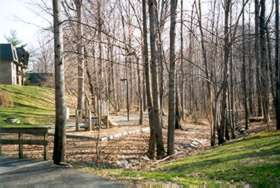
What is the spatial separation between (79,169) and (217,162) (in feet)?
12.1

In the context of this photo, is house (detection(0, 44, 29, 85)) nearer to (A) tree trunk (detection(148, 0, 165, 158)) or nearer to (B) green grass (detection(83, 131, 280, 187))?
(A) tree trunk (detection(148, 0, 165, 158))

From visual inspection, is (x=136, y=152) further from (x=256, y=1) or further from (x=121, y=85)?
(x=121, y=85)

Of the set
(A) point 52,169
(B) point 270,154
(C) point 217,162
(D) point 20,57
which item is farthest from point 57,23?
(D) point 20,57

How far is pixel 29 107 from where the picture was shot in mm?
43781

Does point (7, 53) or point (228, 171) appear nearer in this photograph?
point (228, 171)

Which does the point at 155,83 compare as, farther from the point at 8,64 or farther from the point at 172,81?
the point at 8,64

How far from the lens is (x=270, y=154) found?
12.5 meters

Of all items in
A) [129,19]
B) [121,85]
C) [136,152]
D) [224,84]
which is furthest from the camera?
[121,85]

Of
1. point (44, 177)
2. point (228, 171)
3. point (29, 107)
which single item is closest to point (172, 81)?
point (228, 171)

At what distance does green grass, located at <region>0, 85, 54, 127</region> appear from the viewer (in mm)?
33844

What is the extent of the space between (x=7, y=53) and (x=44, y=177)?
56.6 metres

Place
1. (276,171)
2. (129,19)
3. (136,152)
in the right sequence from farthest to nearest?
(129,19), (136,152), (276,171)

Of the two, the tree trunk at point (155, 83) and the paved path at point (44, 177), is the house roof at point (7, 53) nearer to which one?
the tree trunk at point (155, 83)

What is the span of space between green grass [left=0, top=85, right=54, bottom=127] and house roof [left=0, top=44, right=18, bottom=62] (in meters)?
9.64
